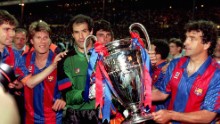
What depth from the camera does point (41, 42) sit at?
137 inches

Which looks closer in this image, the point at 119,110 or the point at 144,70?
the point at 144,70

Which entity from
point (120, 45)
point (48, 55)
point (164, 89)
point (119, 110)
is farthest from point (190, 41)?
point (48, 55)

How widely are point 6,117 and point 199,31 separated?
6.67 ft

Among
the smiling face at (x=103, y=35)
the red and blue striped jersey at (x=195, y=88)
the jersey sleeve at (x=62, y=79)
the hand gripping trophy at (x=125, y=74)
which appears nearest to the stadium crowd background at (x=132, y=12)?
the smiling face at (x=103, y=35)

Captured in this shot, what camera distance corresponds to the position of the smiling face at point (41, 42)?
347cm

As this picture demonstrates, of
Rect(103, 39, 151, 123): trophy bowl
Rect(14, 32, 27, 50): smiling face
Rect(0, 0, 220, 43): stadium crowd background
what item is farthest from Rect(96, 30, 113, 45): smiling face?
Rect(0, 0, 220, 43): stadium crowd background

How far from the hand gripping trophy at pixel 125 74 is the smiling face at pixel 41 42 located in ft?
3.41

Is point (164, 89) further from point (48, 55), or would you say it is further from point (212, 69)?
point (48, 55)

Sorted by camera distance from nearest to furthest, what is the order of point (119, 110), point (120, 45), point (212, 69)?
point (120, 45), point (212, 69), point (119, 110)

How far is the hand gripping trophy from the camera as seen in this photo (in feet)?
8.04

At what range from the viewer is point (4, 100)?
1.17 metres

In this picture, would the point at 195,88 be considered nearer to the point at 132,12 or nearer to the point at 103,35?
the point at 103,35

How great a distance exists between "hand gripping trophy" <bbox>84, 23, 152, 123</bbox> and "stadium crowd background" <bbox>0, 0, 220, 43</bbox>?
10443 millimetres

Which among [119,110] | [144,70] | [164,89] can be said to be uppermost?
[144,70]
